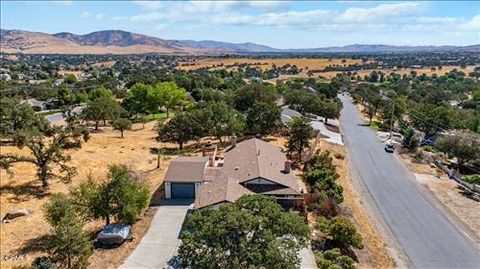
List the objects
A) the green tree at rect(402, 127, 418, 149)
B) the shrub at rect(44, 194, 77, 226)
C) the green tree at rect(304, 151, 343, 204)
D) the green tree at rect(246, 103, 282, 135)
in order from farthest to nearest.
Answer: the green tree at rect(402, 127, 418, 149), the green tree at rect(246, 103, 282, 135), the green tree at rect(304, 151, 343, 204), the shrub at rect(44, 194, 77, 226)

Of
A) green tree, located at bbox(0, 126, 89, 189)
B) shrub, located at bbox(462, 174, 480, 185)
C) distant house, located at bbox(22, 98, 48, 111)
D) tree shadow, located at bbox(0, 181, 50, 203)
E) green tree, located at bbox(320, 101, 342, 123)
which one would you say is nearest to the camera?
tree shadow, located at bbox(0, 181, 50, 203)

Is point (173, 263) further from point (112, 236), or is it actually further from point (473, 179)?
point (473, 179)

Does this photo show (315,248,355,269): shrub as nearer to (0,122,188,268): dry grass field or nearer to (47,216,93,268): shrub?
(0,122,188,268): dry grass field

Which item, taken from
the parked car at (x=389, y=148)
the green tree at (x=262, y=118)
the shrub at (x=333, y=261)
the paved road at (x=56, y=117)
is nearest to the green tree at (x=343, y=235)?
the shrub at (x=333, y=261)

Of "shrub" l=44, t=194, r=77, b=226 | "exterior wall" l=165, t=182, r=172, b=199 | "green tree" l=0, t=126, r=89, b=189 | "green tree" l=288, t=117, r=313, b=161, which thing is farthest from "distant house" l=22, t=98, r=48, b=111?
"shrub" l=44, t=194, r=77, b=226

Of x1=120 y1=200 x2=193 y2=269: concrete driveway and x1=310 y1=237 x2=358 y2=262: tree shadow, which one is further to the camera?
x1=310 y1=237 x2=358 y2=262: tree shadow

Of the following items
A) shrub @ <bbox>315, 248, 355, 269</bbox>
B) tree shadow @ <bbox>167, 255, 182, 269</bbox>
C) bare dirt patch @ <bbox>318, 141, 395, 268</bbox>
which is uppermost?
shrub @ <bbox>315, 248, 355, 269</bbox>

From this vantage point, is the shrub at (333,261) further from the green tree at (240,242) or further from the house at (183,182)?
the house at (183,182)

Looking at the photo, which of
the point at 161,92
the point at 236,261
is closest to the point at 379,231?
the point at 236,261
